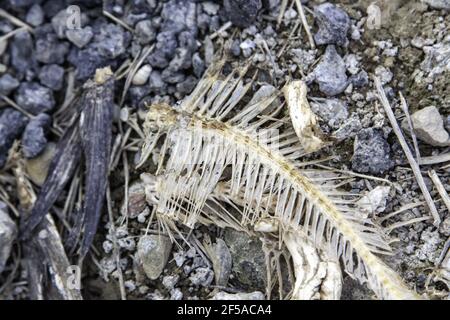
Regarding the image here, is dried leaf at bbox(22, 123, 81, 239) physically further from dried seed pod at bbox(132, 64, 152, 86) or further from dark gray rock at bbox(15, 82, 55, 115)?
dried seed pod at bbox(132, 64, 152, 86)

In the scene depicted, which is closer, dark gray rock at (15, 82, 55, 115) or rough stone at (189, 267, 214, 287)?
rough stone at (189, 267, 214, 287)

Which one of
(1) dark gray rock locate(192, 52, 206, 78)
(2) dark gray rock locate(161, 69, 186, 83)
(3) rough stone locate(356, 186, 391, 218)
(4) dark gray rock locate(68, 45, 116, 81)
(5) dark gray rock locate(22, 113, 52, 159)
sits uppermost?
(4) dark gray rock locate(68, 45, 116, 81)

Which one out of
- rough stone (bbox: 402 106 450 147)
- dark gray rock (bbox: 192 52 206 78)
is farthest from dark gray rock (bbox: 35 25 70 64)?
rough stone (bbox: 402 106 450 147)

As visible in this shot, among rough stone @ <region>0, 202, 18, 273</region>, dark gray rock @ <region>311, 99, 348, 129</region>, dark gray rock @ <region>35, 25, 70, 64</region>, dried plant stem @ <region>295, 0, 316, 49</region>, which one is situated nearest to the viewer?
dark gray rock @ <region>311, 99, 348, 129</region>
